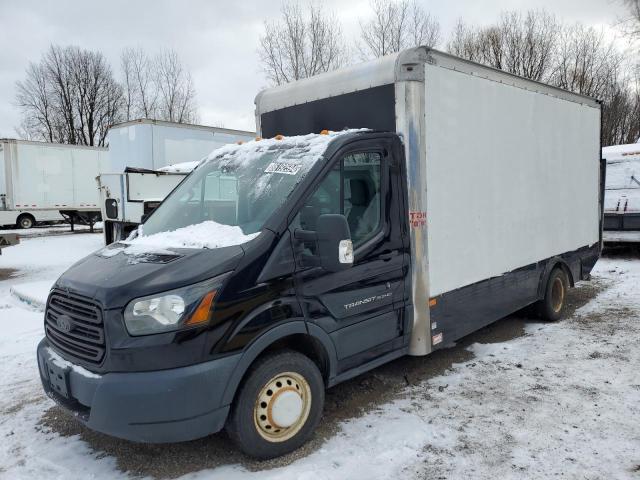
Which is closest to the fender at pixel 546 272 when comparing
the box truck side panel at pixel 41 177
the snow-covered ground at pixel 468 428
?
the snow-covered ground at pixel 468 428

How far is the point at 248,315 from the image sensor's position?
3.37 m

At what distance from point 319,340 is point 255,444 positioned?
0.81 m

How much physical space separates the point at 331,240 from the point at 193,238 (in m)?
1.02

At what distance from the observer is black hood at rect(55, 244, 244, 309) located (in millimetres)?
3191

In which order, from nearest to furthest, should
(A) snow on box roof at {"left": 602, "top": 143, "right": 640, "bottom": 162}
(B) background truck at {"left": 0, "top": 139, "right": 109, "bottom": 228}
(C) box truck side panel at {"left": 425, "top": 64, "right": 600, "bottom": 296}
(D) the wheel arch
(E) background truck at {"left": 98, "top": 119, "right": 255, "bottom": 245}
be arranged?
(C) box truck side panel at {"left": 425, "top": 64, "right": 600, "bottom": 296}, (A) snow on box roof at {"left": 602, "top": 143, "right": 640, "bottom": 162}, (E) background truck at {"left": 98, "top": 119, "right": 255, "bottom": 245}, (B) background truck at {"left": 0, "top": 139, "right": 109, "bottom": 228}, (D) the wheel arch

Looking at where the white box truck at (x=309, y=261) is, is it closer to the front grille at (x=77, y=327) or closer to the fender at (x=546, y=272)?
the front grille at (x=77, y=327)

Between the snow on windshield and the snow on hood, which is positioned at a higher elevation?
the snow on windshield

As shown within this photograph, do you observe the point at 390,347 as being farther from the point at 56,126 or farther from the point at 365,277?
the point at 56,126

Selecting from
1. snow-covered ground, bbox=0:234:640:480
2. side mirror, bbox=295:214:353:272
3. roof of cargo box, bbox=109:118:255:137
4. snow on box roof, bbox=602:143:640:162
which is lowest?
snow-covered ground, bbox=0:234:640:480

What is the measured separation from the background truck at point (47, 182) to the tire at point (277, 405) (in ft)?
72.5

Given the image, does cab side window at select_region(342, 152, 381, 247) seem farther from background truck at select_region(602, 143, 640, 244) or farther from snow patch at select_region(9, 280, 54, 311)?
background truck at select_region(602, 143, 640, 244)

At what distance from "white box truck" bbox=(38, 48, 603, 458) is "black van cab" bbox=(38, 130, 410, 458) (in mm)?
13

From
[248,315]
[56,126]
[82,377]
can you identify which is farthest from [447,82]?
[56,126]

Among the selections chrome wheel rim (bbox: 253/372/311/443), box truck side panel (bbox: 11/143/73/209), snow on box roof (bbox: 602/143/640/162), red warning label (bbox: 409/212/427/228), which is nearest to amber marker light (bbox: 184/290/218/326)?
chrome wheel rim (bbox: 253/372/311/443)
